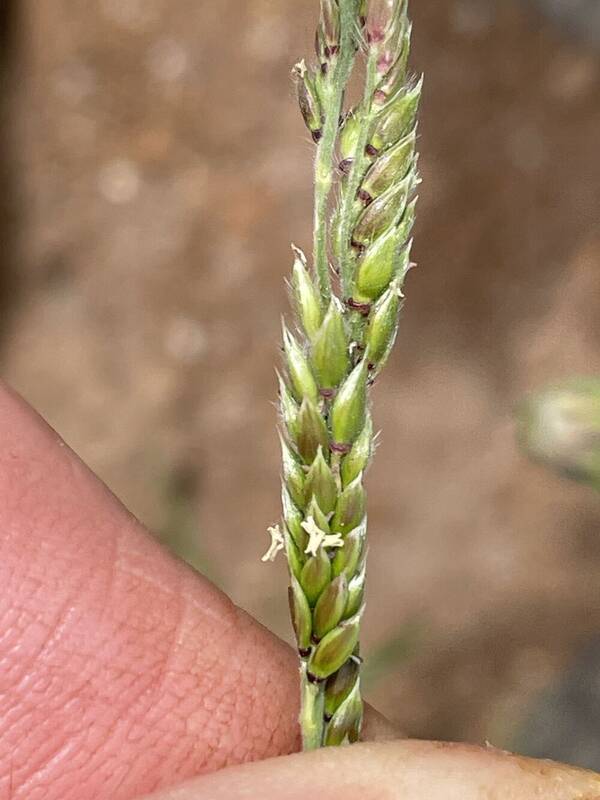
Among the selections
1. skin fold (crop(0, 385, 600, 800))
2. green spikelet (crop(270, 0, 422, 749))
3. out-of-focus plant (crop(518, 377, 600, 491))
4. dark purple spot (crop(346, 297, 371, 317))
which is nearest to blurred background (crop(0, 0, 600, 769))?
out-of-focus plant (crop(518, 377, 600, 491))

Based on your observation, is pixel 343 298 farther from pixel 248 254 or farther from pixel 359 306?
pixel 248 254

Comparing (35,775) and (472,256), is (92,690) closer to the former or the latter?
(35,775)

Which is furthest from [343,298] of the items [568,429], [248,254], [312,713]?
[248,254]

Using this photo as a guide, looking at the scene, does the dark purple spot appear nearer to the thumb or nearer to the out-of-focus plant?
the thumb

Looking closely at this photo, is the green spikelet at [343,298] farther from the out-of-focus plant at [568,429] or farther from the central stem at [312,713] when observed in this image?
the out-of-focus plant at [568,429]

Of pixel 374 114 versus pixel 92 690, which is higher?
pixel 374 114

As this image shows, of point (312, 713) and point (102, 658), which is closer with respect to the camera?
point (312, 713)

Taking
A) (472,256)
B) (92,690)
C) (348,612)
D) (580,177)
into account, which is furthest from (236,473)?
(348,612)
